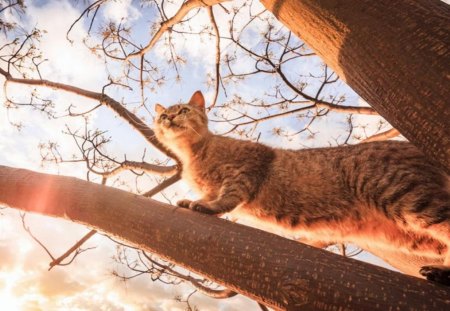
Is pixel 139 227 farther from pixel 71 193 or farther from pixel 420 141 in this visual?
pixel 420 141

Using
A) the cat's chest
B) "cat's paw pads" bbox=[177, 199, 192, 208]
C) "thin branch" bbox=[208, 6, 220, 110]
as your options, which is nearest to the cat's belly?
the cat's chest

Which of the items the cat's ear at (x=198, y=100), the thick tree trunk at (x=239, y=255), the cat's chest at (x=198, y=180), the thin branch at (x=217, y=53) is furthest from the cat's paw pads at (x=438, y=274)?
the thin branch at (x=217, y=53)

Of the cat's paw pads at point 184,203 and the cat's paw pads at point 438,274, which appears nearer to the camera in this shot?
the cat's paw pads at point 438,274

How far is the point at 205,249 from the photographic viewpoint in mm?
1537

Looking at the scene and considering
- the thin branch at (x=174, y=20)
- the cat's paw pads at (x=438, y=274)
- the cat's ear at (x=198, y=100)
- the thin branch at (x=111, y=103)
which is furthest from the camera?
the cat's ear at (x=198, y=100)

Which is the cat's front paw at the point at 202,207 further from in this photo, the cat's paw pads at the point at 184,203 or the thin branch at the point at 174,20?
the thin branch at the point at 174,20

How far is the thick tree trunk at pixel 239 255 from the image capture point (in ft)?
4.11

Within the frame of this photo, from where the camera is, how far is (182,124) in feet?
11.1

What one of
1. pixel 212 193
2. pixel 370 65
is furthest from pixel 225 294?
pixel 370 65

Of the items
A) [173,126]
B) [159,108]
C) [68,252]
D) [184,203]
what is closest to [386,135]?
[173,126]

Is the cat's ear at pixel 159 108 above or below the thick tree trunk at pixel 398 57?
above

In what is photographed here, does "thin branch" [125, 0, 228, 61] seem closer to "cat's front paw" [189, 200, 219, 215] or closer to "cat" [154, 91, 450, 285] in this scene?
"cat" [154, 91, 450, 285]

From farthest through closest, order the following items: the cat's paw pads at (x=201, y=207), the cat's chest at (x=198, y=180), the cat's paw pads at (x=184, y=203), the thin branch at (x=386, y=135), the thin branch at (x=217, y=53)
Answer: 1. the thin branch at (x=217, y=53)
2. the thin branch at (x=386, y=135)
3. the cat's chest at (x=198, y=180)
4. the cat's paw pads at (x=184, y=203)
5. the cat's paw pads at (x=201, y=207)

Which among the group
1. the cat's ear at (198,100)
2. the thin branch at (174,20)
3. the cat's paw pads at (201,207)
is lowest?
the cat's paw pads at (201,207)
